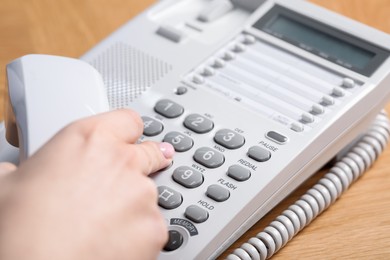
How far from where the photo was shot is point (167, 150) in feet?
2.02

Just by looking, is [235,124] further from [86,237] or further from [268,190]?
[86,237]

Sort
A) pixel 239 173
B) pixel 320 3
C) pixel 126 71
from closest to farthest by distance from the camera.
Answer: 1. pixel 239 173
2. pixel 126 71
3. pixel 320 3

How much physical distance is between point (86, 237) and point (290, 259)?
9.4 inches

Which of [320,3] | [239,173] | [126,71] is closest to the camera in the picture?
[239,173]

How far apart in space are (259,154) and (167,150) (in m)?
0.07

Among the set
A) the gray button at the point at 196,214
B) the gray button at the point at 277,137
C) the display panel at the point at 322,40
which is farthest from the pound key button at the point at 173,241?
the display panel at the point at 322,40

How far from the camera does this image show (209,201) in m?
0.60

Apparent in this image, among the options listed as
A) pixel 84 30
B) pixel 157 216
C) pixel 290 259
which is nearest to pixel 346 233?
pixel 290 259

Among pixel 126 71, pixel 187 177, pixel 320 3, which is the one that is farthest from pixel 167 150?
pixel 320 3

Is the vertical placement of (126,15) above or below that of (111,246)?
below

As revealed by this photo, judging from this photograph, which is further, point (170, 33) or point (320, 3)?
point (320, 3)

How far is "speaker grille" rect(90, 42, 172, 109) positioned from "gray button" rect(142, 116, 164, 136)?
0.11ft

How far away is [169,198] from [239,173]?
0.19 feet

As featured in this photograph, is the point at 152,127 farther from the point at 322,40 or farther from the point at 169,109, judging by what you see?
the point at 322,40
